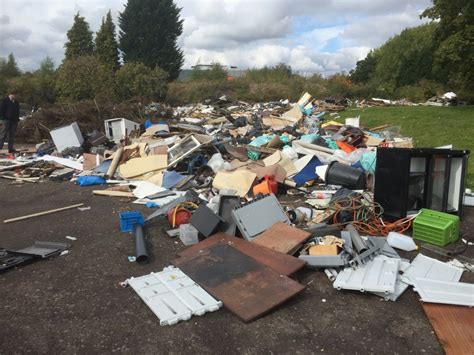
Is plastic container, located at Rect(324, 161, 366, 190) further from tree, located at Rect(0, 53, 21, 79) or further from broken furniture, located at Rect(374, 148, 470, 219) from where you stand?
tree, located at Rect(0, 53, 21, 79)

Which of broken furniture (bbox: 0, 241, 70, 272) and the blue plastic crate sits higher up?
the blue plastic crate

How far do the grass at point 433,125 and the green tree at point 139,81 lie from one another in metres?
10.6

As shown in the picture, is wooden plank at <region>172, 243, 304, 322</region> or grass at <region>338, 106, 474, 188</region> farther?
grass at <region>338, 106, 474, 188</region>

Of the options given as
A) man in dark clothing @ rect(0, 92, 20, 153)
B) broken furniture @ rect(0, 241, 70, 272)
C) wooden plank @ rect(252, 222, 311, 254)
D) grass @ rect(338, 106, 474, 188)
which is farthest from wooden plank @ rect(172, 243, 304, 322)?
man in dark clothing @ rect(0, 92, 20, 153)

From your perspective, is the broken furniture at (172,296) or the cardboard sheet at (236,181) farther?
the cardboard sheet at (236,181)

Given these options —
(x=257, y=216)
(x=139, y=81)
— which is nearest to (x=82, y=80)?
(x=139, y=81)

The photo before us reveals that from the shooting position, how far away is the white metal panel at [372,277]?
3.42m

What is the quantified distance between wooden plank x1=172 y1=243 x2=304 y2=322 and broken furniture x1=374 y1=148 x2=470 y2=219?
7.25 ft

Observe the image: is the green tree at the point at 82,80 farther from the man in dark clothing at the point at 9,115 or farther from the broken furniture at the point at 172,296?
the broken furniture at the point at 172,296

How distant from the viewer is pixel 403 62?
39781 mm

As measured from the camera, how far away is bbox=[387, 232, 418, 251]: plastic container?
14.5ft

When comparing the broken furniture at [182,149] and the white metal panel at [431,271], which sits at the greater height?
the broken furniture at [182,149]

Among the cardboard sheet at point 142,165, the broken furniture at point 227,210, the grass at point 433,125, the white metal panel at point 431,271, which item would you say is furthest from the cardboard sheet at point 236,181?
the grass at point 433,125

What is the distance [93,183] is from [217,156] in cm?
251
